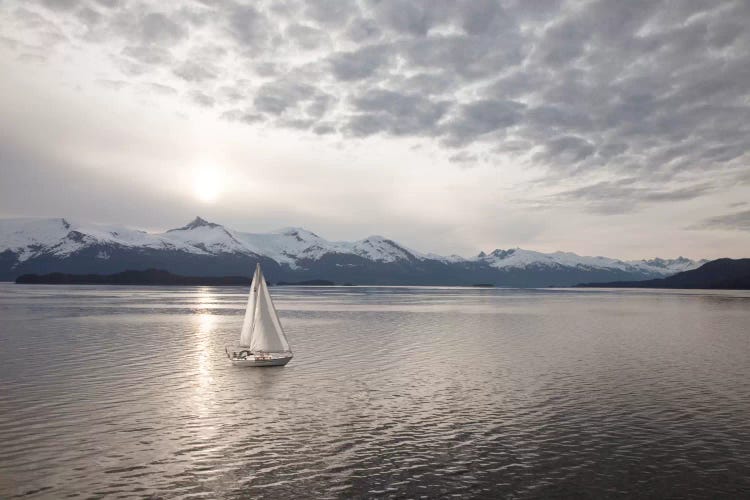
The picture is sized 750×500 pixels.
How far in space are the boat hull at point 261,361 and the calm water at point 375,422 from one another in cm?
81

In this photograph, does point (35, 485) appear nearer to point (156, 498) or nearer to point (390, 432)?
point (156, 498)

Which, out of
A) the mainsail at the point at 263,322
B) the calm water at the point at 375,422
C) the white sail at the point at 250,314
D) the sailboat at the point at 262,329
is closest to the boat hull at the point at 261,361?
the sailboat at the point at 262,329

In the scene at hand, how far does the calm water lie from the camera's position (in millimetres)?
26328

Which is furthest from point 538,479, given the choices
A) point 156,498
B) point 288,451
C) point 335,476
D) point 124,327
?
point 124,327

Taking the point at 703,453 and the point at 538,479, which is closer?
the point at 538,479

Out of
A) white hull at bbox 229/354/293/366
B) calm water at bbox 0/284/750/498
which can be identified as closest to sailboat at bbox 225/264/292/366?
white hull at bbox 229/354/293/366

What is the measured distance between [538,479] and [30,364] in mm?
55506

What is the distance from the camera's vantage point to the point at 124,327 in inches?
4028

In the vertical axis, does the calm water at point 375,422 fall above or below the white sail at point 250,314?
below

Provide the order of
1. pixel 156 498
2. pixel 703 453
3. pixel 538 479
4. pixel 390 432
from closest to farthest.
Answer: pixel 156 498, pixel 538 479, pixel 703 453, pixel 390 432

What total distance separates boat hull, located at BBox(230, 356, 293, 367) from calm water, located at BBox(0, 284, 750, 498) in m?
0.81

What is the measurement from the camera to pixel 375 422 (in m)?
37.2

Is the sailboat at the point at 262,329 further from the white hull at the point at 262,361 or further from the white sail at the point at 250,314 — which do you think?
the white hull at the point at 262,361

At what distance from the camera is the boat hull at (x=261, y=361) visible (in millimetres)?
60156
